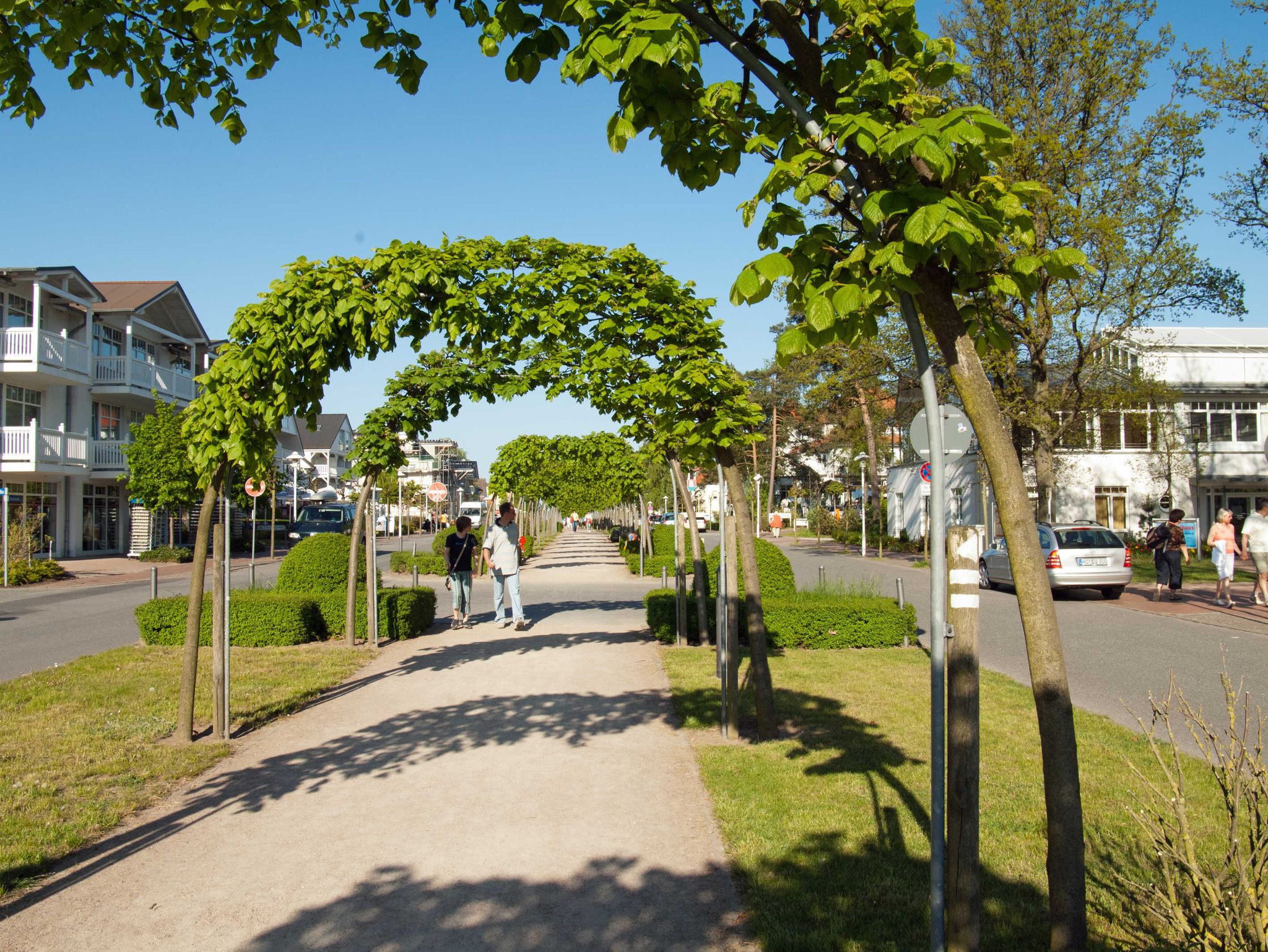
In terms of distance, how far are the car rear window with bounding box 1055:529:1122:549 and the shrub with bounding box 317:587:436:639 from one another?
42.7 feet

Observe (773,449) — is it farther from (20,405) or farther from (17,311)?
(17,311)

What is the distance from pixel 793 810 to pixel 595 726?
9.20 feet

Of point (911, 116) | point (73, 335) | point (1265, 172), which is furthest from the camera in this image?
point (73, 335)

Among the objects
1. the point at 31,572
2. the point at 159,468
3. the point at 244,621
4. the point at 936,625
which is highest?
the point at 159,468

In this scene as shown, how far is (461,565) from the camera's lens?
15.5 metres

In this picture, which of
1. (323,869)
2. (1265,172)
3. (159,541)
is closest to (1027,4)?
(1265,172)

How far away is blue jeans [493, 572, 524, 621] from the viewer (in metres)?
15.0

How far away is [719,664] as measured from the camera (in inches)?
310

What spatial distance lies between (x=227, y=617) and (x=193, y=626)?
38 cm

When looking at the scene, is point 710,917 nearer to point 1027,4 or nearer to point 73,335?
point 1027,4

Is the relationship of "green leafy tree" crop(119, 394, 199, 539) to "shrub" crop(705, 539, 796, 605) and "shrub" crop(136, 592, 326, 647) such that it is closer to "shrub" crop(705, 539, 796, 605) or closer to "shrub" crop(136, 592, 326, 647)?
"shrub" crop(136, 592, 326, 647)

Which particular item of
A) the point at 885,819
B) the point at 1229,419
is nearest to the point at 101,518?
the point at 885,819

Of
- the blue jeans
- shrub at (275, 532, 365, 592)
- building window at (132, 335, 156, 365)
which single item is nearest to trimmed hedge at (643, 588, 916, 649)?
the blue jeans

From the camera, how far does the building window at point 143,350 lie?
139 ft
